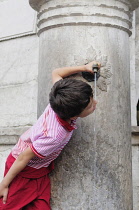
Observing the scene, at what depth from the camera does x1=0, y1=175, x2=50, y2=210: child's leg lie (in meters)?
2.50

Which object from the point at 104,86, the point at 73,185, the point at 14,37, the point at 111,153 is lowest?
the point at 73,185

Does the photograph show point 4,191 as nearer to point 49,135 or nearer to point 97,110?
point 49,135

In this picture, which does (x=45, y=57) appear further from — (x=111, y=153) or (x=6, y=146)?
(x=6, y=146)

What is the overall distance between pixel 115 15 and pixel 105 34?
0.14 meters

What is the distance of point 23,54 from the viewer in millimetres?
4504

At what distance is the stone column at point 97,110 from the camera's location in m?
2.55

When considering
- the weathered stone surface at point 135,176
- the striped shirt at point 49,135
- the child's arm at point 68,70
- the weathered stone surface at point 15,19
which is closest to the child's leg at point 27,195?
the striped shirt at point 49,135

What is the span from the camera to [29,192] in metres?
2.52

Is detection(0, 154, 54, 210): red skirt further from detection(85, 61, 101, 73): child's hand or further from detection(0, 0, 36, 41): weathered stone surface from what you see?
detection(0, 0, 36, 41): weathered stone surface

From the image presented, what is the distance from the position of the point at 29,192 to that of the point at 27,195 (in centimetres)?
2

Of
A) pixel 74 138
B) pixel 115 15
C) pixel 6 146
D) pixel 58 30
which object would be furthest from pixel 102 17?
pixel 6 146

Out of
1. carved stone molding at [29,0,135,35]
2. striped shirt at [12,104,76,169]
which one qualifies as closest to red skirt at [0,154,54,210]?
striped shirt at [12,104,76,169]

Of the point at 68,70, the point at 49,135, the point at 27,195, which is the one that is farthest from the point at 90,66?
the point at 27,195

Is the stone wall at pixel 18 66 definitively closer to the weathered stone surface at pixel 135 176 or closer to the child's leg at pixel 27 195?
the weathered stone surface at pixel 135 176
